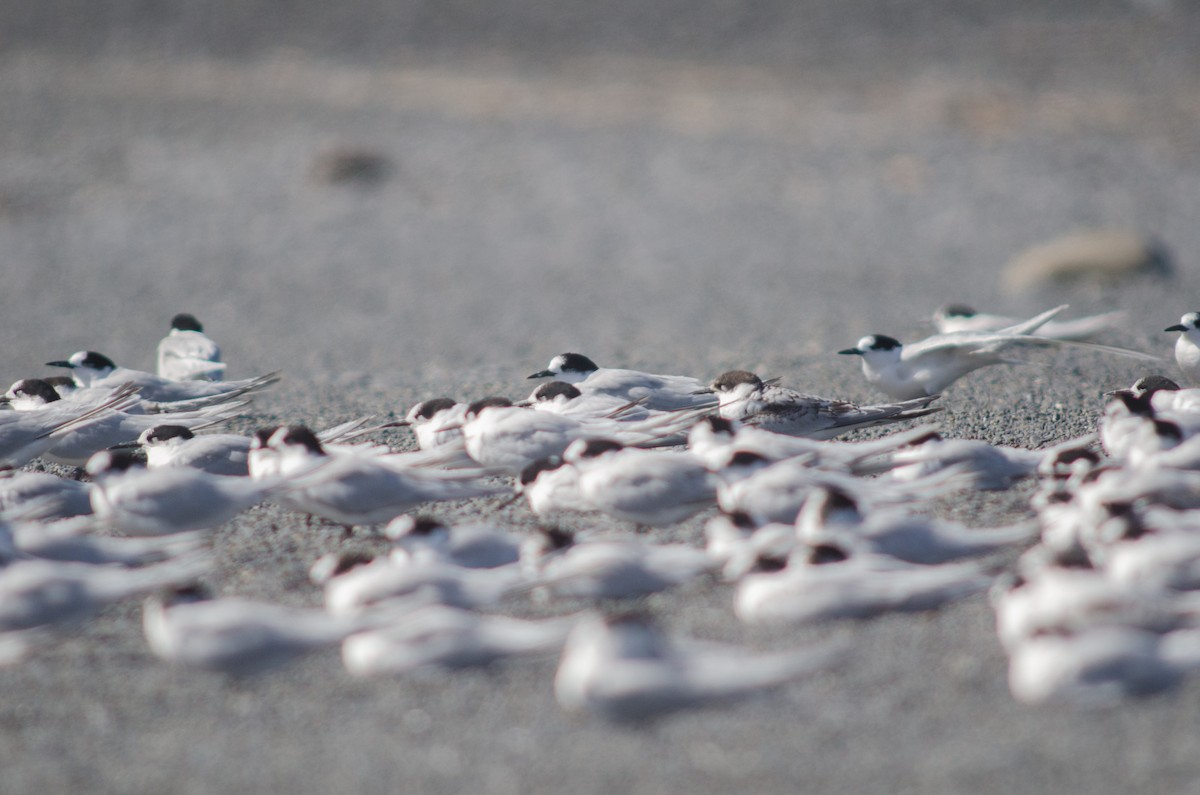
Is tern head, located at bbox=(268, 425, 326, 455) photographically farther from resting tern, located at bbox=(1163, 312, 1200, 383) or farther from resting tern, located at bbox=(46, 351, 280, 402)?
resting tern, located at bbox=(1163, 312, 1200, 383)

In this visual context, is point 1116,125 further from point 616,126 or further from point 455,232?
point 455,232

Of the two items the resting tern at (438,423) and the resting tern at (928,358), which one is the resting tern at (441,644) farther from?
the resting tern at (928,358)

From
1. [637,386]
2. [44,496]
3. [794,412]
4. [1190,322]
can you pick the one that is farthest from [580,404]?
[1190,322]

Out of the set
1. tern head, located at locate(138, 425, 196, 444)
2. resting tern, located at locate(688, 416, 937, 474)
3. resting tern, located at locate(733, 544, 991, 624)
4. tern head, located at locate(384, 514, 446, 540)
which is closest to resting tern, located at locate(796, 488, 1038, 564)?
resting tern, located at locate(733, 544, 991, 624)

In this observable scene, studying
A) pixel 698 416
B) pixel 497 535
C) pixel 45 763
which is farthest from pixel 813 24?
pixel 45 763

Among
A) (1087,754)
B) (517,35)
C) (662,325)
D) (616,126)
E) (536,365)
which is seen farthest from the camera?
(517,35)

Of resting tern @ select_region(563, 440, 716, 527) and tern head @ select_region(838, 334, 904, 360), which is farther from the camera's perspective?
tern head @ select_region(838, 334, 904, 360)

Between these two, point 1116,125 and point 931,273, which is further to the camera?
point 1116,125

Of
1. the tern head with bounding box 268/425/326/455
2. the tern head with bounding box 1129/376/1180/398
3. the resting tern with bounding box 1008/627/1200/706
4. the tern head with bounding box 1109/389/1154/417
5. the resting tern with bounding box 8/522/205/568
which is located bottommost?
the resting tern with bounding box 1008/627/1200/706
